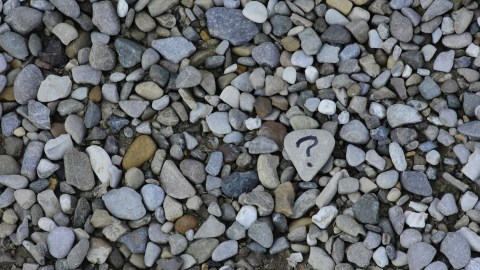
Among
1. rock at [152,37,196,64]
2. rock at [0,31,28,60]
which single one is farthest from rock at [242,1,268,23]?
rock at [0,31,28,60]

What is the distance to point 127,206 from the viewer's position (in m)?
2.35

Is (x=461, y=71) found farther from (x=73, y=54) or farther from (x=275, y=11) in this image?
(x=73, y=54)

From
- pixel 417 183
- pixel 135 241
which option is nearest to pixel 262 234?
pixel 135 241

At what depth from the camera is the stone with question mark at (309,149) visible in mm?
2336

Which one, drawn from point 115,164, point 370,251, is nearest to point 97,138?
point 115,164

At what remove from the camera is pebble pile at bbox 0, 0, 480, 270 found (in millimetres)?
2299

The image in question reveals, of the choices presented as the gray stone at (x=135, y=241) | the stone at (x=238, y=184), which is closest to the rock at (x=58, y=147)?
the gray stone at (x=135, y=241)

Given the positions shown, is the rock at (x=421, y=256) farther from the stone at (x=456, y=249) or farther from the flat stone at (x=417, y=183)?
the flat stone at (x=417, y=183)

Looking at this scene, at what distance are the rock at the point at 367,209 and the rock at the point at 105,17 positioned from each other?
1.06 m

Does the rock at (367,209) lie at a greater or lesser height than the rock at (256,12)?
lesser

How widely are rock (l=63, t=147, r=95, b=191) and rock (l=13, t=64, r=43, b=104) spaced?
0.89ft

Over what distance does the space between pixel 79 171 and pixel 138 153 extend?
0.69 feet

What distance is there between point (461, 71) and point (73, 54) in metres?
1.38

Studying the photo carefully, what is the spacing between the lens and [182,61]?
2492mm
